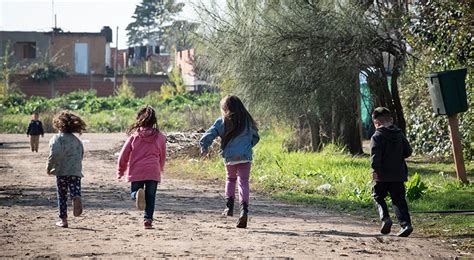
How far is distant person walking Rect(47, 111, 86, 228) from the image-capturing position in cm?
1244

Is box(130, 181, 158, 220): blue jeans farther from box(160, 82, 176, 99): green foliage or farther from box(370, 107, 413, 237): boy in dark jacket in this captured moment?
box(160, 82, 176, 99): green foliage

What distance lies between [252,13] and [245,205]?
13562 millimetres

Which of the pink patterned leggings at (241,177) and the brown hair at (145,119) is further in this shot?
the pink patterned leggings at (241,177)

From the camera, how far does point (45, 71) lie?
7650 cm

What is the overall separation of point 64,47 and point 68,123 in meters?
75.2

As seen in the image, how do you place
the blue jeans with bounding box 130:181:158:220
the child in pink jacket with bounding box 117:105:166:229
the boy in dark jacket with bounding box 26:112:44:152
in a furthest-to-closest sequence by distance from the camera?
the boy in dark jacket with bounding box 26:112:44:152, the child in pink jacket with bounding box 117:105:166:229, the blue jeans with bounding box 130:181:158:220

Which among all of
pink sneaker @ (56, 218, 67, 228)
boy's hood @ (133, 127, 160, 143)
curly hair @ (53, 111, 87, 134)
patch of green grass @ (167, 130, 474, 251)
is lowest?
patch of green grass @ (167, 130, 474, 251)

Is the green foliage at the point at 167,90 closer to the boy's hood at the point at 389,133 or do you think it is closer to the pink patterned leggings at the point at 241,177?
the pink patterned leggings at the point at 241,177

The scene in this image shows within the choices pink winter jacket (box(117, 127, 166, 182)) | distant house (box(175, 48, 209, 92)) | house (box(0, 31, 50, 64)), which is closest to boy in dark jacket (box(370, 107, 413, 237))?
pink winter jacket (box(117, 127, 166, 182))

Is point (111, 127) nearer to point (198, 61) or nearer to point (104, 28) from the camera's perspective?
point (198, 61)

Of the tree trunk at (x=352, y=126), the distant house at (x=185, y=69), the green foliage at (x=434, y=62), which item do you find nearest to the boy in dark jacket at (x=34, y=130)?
the tree trunk at (x=352, y=126)

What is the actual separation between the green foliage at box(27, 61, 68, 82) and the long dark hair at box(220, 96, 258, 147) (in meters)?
65.1

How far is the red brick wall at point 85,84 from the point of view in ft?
254

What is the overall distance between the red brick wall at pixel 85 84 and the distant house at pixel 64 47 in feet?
10.3
